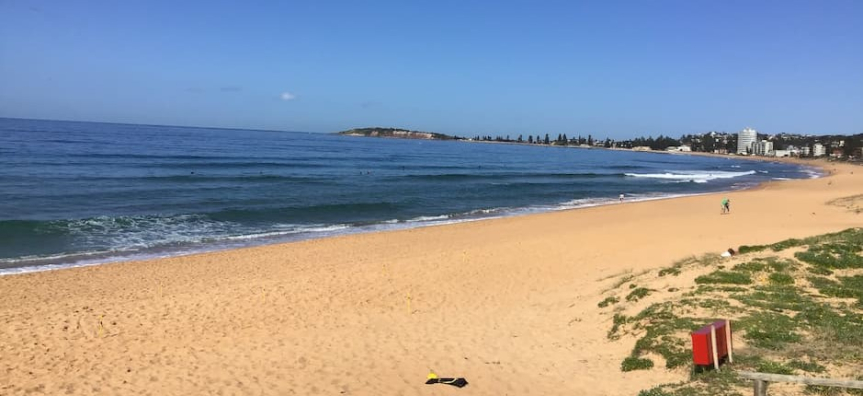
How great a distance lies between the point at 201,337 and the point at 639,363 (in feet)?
25.9

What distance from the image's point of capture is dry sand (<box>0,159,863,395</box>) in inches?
318

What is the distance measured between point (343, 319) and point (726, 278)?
7786 mm

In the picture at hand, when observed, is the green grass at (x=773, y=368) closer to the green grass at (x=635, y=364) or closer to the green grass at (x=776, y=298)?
the green grass at (x=635, y=364)

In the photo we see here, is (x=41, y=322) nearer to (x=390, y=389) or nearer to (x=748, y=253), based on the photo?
(x=390, y=389)

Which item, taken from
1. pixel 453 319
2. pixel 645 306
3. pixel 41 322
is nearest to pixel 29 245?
pixel 41 322

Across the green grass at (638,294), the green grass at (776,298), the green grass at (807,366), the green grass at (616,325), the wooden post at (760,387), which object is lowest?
the green grass at (616,325)

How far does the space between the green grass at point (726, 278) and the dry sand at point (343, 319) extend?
2.12 meters

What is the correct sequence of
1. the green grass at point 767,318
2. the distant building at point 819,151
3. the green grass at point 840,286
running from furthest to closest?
the distant building at point 819,151, the green grass at point 840,286, the green grass at point 767,318

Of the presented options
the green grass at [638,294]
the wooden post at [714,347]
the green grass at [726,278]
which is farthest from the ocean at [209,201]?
the wooden post at [714,347]

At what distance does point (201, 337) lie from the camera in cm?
1016

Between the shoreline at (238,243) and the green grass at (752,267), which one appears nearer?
the green grass at (752,267)

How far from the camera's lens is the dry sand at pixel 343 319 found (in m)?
8.08

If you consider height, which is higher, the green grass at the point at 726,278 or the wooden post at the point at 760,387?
the wooden post at the point at 760,387

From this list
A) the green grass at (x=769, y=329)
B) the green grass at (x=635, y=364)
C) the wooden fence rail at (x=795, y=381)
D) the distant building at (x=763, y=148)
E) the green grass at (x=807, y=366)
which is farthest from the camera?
the distant building at (x=763, y=148)
